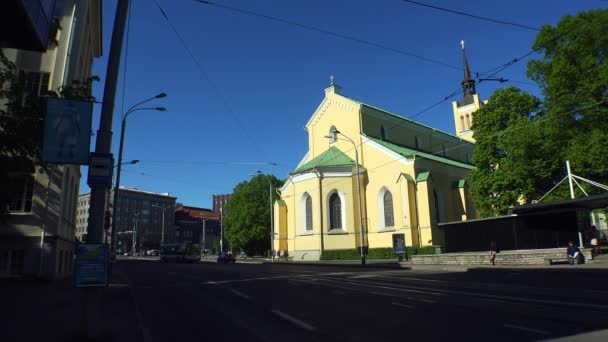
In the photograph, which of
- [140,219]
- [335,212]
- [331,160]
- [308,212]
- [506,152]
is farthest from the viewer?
[140,219]

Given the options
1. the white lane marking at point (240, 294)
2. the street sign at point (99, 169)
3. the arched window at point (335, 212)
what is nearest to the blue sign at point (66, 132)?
the street sign at point (99, 169)

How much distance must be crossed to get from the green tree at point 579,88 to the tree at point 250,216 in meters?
38.8

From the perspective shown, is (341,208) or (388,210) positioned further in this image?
(341,208)

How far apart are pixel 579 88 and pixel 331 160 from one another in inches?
864

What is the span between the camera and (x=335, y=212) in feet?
130

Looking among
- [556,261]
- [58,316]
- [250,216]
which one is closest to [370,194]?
[556,261]

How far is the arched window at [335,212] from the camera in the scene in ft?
130

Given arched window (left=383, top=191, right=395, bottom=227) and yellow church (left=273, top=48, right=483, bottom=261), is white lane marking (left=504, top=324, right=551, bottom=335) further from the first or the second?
arched window (left=383, top=191, right=395, bottom=227)

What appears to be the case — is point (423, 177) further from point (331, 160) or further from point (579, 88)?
point (579, 88)

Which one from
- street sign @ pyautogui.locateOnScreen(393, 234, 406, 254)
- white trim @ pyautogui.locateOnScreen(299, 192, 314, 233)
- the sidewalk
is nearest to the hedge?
street sign @ pyautogui.locateOnScreen(393, 234, 406, 254)

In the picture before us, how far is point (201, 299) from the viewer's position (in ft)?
38.4

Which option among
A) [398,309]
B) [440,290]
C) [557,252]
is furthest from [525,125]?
[398,309]

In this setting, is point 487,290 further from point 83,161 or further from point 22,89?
point 22,89

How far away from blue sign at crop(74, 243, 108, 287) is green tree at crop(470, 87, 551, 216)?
107 feet
